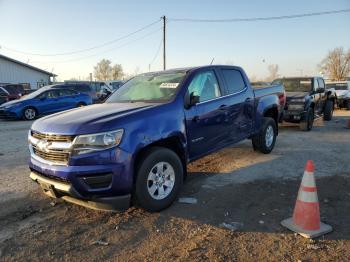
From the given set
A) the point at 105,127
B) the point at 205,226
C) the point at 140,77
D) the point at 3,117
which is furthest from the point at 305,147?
the point at 3,117

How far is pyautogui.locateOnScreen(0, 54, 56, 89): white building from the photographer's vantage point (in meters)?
37.4

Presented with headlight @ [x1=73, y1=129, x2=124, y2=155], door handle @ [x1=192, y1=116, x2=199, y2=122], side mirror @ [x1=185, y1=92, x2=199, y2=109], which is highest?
side mirror @ [x1=185, y1=92, x2=199, y2=109]

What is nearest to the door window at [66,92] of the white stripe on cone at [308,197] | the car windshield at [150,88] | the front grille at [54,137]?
the car windshield at [150,88]

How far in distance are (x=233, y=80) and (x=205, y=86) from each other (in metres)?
1.04

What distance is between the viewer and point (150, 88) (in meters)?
5.33

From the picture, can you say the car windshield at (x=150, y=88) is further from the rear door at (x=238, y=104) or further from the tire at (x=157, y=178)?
the rear door at (x=238, y=104)

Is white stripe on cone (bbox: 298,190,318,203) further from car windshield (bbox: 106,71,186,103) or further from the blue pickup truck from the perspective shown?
car windshield (bbox: 106,71,186,103)

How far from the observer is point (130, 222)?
4.11 metres

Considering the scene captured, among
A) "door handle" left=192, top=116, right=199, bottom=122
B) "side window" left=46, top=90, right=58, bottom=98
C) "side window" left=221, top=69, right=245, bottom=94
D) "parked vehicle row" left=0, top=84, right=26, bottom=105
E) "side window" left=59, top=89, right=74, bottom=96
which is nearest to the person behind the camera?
"door handle" left=192, top=116, right=199, bottom=122

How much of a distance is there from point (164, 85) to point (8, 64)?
3848 cm

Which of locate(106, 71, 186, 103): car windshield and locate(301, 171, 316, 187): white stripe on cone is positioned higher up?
locate(106, 71, 186, 103): car windshield

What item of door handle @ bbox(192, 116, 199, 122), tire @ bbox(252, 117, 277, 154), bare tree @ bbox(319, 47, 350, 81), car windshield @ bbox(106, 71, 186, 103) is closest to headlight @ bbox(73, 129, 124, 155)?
car windshield @ bbox(106, 71, 186, 103)

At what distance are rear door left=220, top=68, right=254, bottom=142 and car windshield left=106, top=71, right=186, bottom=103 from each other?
106 centimetres

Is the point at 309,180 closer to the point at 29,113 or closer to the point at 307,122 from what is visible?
the point at 307,122
